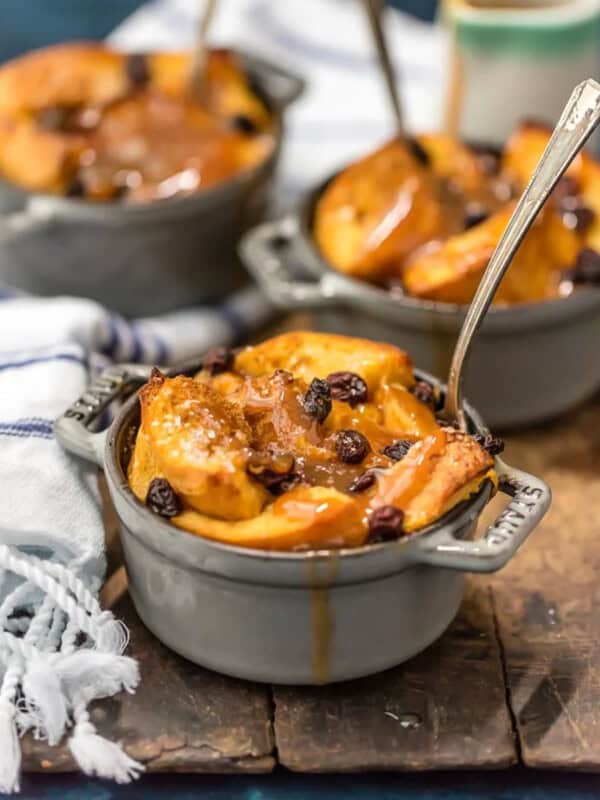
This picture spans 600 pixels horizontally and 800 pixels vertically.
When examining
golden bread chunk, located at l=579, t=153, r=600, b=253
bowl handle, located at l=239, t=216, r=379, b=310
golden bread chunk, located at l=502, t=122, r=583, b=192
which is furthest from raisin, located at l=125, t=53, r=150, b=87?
golden bread chunk, located at l=579, t=153, r=600, b=253

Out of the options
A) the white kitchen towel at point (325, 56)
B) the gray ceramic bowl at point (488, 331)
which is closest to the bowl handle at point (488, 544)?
the gray ceramic bowl at point (488, 331)

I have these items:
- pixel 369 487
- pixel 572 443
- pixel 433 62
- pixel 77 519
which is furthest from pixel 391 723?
pixel 433 62

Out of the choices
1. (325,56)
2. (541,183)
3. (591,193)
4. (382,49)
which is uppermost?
(541,183)

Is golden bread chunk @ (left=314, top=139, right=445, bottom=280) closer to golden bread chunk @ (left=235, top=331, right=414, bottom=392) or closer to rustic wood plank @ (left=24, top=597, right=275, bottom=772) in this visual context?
golden bread chunk @ (left=235, top=331, right=414, bottom=392)

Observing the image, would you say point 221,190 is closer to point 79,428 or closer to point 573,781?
point 79,428

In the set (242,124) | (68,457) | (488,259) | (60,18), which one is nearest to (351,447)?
(68,457)

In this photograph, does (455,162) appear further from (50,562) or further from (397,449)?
(50,562)

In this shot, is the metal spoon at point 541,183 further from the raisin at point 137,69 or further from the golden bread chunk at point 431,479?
the raisin at point 137,69
